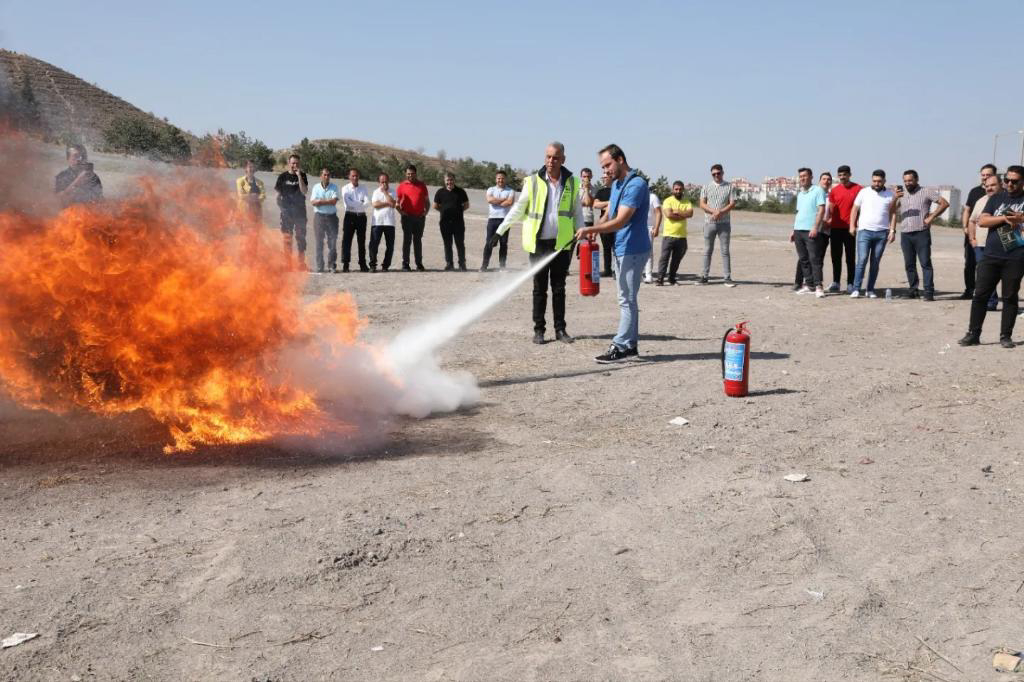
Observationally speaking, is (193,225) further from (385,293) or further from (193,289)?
(385,293)

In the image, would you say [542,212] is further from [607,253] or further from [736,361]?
[607,253]

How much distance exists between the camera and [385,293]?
52.1ft

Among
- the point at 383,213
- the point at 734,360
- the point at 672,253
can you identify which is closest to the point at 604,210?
the point at 672,253

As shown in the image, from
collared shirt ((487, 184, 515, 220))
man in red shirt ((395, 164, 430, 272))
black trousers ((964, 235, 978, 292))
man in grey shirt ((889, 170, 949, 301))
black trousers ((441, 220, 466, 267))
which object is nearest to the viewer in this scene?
man in grey shirt ((889, 170, 949, 301))

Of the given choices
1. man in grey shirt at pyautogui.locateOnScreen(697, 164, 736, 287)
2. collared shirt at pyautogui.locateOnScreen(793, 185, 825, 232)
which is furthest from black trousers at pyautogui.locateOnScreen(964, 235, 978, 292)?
man in grey shirt at pyautogui.locateOnScreen(697, 164, 736, 287)

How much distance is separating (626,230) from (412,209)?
10.1 meters

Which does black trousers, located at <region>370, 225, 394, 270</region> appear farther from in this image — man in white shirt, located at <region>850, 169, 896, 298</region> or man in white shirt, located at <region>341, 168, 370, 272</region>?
man in white shirt, located at <region>850, 169, 896, 298</region>

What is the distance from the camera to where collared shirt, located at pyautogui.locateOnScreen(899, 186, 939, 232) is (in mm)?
15008

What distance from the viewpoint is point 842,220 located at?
16.1 meters

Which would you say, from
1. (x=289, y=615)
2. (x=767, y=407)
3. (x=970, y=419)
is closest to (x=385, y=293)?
(x=767, y=407)

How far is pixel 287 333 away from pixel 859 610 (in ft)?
17.0

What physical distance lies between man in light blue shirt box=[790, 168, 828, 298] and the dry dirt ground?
24.1 feet

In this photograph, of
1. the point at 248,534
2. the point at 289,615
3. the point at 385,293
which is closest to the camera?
the point at 289,615

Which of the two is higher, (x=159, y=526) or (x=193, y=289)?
(x=193, y=289)
